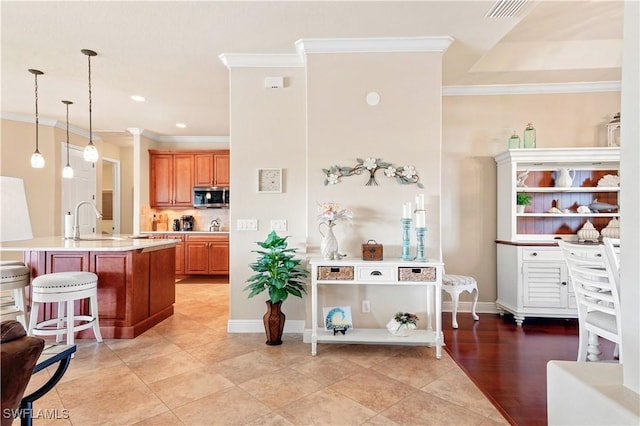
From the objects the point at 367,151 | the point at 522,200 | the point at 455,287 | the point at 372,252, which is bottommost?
the point at 455,287

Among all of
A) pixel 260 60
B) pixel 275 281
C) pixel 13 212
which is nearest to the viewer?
pixel 275 281

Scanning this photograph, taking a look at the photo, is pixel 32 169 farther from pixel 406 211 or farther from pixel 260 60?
pixel 406 211

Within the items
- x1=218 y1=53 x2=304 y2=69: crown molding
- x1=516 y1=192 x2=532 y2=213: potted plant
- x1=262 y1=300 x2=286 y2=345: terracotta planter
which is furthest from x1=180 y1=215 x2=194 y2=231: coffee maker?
x1=516 y1=192 x2=532 y2=213: potted plant

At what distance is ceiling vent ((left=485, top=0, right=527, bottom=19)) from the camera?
8.45ft

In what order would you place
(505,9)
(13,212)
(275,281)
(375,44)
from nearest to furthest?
(505,9) → (275,281) → (375,44) → (13,212)

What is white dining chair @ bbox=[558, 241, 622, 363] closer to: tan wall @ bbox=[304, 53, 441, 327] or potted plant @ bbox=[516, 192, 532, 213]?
tan wall @ bbox=[304, 53, 441, 327]

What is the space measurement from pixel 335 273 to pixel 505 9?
2.57 metres

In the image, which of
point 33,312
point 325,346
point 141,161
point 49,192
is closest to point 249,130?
point 325,346

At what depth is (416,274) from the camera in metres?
2.82

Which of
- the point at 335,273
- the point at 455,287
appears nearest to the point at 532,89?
the point at 455,287

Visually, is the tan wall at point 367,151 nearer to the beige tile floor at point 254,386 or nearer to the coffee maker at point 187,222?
the beige tile floor at point 254,386

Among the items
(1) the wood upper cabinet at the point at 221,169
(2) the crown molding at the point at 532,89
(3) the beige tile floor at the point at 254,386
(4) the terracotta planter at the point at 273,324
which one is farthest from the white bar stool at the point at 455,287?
(1) the wood upper cabinet at the point at 221,169

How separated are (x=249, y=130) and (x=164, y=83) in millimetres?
1522

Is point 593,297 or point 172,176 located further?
point 172,176
